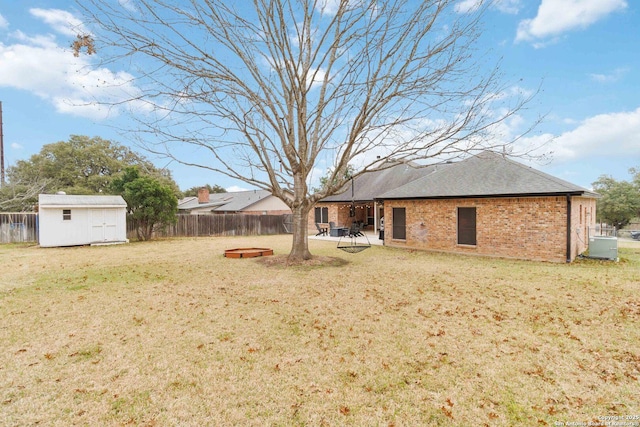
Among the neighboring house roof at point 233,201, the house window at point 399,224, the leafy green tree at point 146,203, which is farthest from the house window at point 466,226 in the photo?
the neighboring house roof at point 233,201

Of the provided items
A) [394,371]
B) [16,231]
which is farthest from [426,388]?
[16,231]

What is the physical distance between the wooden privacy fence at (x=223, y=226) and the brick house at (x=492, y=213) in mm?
11351

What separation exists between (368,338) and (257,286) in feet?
11.8

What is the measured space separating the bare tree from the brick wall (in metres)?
3.48

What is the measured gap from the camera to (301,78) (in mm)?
8891

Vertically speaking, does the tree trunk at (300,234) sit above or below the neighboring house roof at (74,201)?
below

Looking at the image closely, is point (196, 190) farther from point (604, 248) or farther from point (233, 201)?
point (604, 248)

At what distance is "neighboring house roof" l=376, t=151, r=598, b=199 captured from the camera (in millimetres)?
10242

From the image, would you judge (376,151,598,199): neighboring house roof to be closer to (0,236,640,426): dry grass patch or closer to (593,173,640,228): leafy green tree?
(0,236,640,426): dry grass patch

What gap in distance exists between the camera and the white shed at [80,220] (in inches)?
575

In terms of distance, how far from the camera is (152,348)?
12.6ft

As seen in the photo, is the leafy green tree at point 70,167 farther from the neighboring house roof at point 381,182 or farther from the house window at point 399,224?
the house window at point 399,224

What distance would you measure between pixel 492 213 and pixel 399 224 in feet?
13.4

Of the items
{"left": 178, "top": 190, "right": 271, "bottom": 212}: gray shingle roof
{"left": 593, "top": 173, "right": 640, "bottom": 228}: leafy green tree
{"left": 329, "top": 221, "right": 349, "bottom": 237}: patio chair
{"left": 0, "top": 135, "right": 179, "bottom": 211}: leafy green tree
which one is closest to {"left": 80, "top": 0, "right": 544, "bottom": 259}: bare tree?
{"left": 329, "top": 221, "right": 349, "bottom": 237}: patio chair
